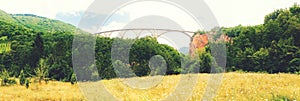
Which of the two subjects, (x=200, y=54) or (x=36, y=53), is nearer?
(x=200, y=54)

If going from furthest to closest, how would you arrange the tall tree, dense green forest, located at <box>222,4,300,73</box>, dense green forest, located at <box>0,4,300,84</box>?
1. the tall tree
2. dense green forest, located at <box>0,4,300,84</box>
3. dense green forest, located at <box>222,4,300,73</box>

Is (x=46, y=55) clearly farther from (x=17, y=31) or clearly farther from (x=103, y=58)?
(x=17, y=31)

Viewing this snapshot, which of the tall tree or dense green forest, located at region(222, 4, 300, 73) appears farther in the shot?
the tall tree

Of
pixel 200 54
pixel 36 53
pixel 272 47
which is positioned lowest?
pixel 36 53

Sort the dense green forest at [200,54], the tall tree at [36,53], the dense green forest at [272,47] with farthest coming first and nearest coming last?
1. the tall tree at [36,53]
2. the dense green forest at [200,54]
3. the dense green forest at [272,47]

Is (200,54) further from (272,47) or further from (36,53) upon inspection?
(36,53)

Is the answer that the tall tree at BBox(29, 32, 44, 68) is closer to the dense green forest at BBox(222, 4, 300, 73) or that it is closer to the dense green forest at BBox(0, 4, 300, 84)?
the dense green forest at BBox(0, 4, 300, 84)

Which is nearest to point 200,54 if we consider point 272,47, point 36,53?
point 272,47

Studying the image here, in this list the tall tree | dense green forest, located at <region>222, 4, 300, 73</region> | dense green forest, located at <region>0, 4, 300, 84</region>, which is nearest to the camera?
dense green forest, located at <region>222, 4, 300, 73</region>

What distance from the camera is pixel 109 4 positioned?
56.2 feet

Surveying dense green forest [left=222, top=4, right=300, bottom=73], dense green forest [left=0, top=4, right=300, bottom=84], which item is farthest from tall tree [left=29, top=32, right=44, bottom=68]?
dense green forest [left=222, top=4, right=300, bottom=73]

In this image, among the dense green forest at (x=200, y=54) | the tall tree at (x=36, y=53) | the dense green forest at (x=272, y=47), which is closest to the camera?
the dense green forest at (x=272, y=47)

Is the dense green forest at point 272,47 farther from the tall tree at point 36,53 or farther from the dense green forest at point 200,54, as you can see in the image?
the tall tree at point 36,53

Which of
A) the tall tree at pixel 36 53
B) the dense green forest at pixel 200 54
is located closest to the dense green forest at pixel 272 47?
the dense green forest at pixel 200 54
